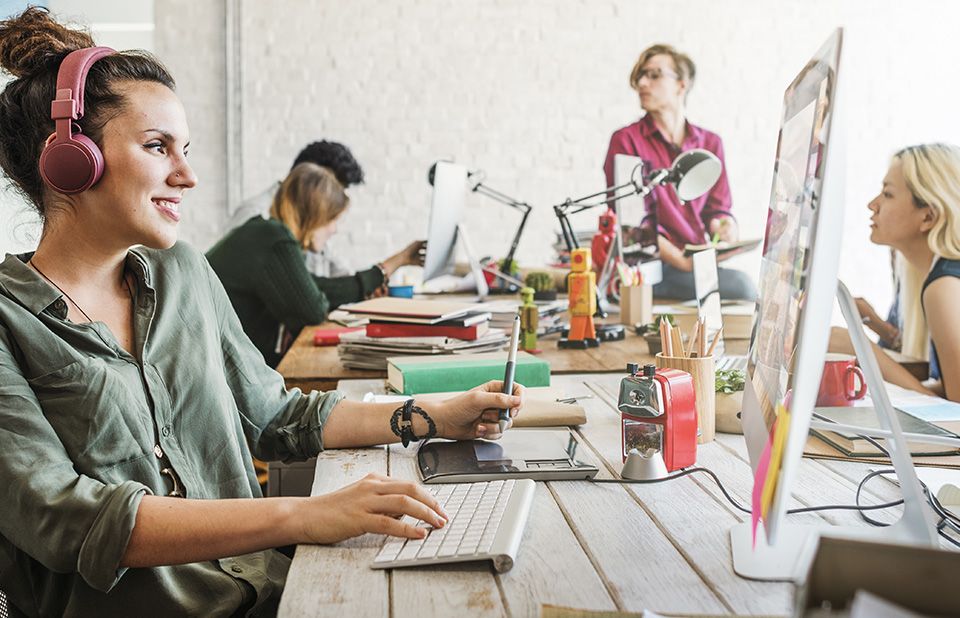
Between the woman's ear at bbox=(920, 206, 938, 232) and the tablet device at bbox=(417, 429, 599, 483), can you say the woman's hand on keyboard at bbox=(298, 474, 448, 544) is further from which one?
the woman's ear at bbox=(920, 206, 938, 232)

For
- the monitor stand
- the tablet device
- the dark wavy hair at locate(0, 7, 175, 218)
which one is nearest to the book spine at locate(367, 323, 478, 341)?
the tablet device

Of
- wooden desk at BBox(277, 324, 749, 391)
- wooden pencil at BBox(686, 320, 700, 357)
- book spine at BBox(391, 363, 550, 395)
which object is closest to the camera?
wooden pencil at BBox(686, 320, 700, 357)

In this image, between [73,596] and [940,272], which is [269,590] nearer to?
[73,596]

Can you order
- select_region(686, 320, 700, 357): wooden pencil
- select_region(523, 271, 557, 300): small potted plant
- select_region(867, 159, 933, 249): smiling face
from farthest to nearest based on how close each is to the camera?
select_region(523, 271, 557, 300): small potted plant → select_region(867, 159, 933, 249): smiling face → select_region(686, 320, 700, 357): wooden pencil

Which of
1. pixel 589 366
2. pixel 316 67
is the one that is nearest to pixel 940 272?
pixel 589 366

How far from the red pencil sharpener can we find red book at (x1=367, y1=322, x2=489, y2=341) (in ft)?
2.94

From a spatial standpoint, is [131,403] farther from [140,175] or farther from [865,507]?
[865,507]

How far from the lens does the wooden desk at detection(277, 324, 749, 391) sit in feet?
6.52

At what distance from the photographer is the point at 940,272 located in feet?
8.05

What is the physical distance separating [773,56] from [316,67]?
8.68ft

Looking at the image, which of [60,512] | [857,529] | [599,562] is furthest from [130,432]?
[857,529]

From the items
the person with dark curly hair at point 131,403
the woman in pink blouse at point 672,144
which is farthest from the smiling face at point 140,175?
the woman in pink blouse at point 672,144

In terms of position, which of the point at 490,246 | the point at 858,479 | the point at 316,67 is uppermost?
the point at 316,67

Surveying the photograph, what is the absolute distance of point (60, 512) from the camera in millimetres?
996
